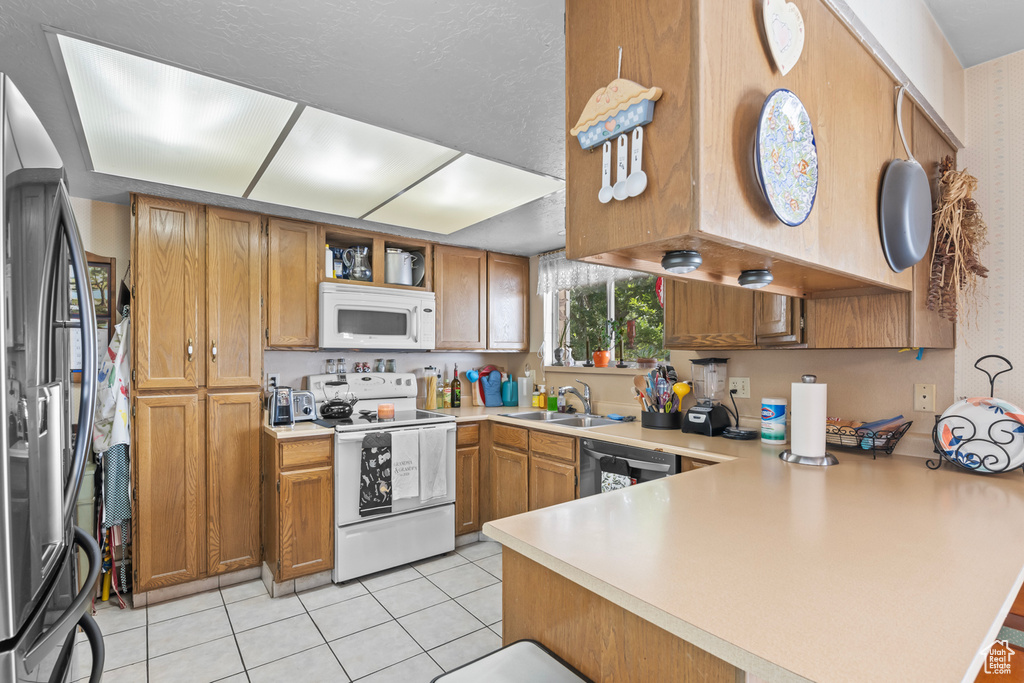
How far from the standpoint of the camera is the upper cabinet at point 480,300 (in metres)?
3.71

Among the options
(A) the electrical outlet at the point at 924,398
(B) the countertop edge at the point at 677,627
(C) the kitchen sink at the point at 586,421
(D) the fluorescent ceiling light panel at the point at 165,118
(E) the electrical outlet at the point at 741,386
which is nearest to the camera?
(B) the countertop edge at the point at 677,627

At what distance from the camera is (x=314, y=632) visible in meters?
2.35

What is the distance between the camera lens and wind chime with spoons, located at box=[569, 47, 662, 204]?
89cm

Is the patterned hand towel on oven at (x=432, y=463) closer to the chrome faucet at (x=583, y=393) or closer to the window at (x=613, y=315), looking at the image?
the chrome faucet at (x=583, y=393)

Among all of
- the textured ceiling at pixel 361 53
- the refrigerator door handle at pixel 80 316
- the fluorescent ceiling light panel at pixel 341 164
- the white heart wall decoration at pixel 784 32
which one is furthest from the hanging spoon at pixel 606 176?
the fluorescent ceiling light panel at pixel 341 164

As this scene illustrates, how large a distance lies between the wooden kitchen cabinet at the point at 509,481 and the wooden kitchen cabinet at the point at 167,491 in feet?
5.58

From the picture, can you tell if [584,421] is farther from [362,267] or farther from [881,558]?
[881,558]

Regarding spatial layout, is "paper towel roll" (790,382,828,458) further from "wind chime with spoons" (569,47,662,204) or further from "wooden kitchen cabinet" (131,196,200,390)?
"wooden kitchen cabinet" (131,196,200,390)

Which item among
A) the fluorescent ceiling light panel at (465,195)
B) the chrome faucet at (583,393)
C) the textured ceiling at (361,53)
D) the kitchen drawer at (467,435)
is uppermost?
the textured ceiling at (361,53)

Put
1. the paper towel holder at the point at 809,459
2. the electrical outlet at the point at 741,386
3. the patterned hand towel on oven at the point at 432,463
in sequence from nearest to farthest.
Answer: the paper towel holder at the point at 809,459, the electrical outlet at the point at 741,386, the patterned hand towel on oven at the point at 432,463

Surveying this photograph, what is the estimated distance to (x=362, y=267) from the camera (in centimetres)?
338

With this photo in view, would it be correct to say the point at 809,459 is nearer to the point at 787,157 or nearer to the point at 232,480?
the point at 787,157

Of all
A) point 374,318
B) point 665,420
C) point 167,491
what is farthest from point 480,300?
point 167,491

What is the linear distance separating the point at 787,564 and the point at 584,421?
238 centimetres
